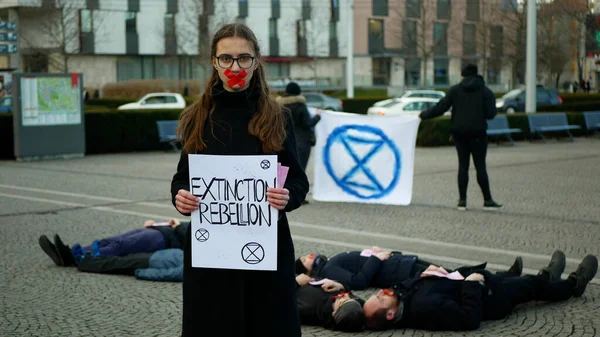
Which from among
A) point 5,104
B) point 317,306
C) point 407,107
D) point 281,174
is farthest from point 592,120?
point 281,174

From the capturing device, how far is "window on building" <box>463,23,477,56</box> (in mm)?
64019

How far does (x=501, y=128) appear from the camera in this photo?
989 inches

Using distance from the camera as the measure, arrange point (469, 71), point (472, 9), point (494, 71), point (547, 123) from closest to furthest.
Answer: point (469, 71) < point (547, 123) < point (472, 9) < point (494, 71)

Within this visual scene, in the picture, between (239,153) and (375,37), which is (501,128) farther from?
(375,37)

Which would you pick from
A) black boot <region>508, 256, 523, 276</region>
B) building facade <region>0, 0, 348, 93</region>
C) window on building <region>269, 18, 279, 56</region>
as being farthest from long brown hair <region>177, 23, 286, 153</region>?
window on building <region>269, 18, 279, 56</region>

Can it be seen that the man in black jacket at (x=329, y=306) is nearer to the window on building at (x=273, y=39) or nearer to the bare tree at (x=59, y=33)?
the bare tree at (x=59, y=33)

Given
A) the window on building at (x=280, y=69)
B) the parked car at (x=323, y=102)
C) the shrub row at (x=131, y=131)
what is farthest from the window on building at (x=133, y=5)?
the shrub row at (x=131, y=131)

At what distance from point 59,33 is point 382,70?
102ft

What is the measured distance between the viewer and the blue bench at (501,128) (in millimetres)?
24609

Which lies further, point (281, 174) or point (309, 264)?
point (309, 264)

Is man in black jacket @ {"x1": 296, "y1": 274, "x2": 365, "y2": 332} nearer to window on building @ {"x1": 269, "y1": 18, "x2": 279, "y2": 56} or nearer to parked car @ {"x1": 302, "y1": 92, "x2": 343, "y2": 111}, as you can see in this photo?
parked car @ {"x1": 302, "y1": 92, "x2": 343, "y2": 111}

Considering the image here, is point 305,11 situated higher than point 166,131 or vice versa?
point 305,11

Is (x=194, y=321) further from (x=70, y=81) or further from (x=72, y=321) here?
(x=70, y=81)

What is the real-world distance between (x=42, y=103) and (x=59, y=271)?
13.8m
